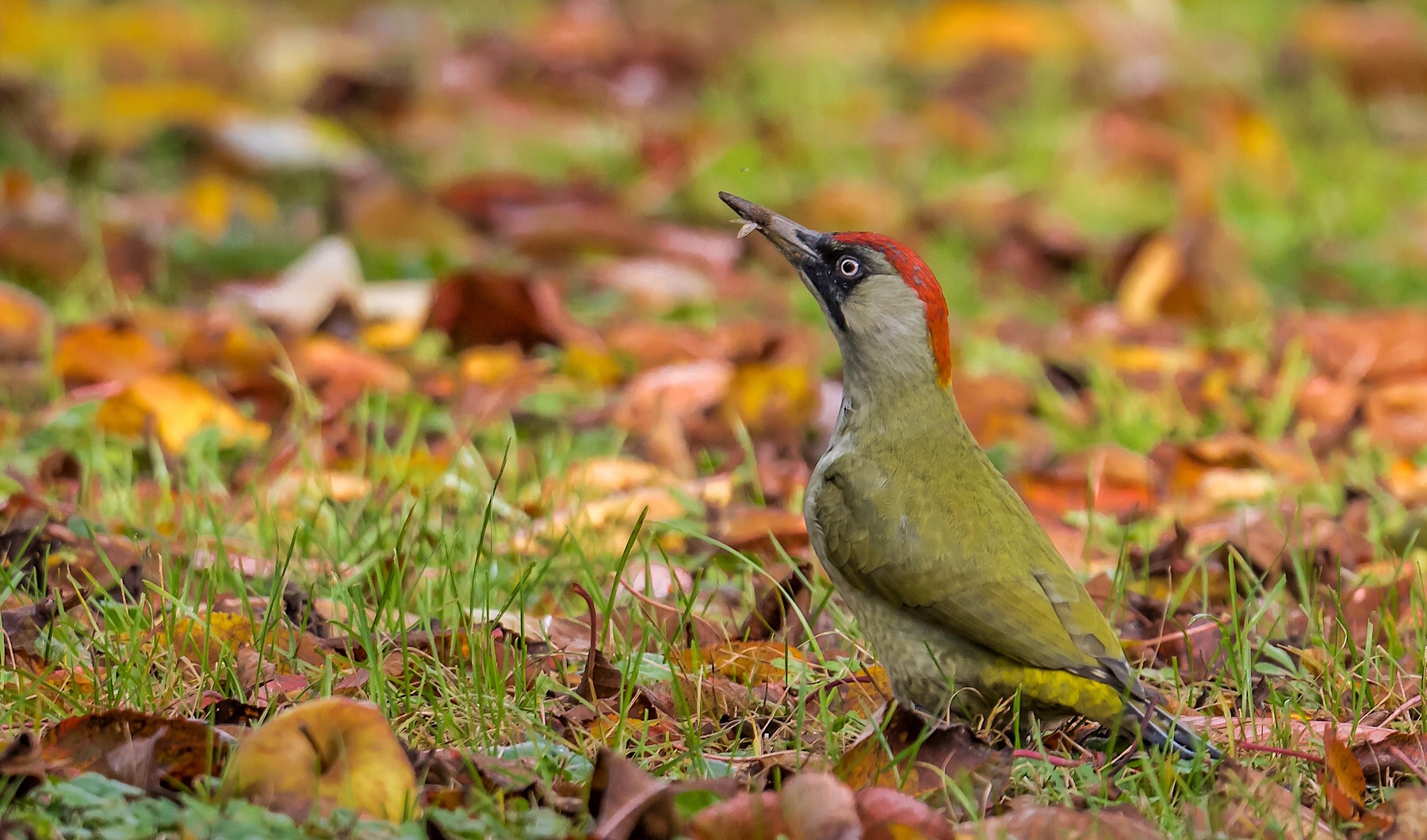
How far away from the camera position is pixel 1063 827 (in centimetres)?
245

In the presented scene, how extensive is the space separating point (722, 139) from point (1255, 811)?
18.9 feet

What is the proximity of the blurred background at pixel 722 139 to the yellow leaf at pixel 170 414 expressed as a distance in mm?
1120

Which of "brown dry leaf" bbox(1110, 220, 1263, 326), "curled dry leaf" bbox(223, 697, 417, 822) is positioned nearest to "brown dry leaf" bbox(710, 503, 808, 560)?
"curled dry leaf" bbox(223, 697, 417, 822)

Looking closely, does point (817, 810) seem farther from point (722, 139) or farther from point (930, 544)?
point (722, 139)

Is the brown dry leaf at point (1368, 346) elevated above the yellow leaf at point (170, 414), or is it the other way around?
the yellow leaf at point (170, 414)

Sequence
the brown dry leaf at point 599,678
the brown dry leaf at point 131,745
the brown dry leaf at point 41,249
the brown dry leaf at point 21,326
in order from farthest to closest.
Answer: the brown dry leaf at point 41,249
the brown dry leaf at point 21,326
the brown dry leaf at point 599,678
the brown dry leaf at point 131,745

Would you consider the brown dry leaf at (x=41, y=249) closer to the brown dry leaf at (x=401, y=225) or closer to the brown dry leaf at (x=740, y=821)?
the brown dry leaf at (x=401, y=225)

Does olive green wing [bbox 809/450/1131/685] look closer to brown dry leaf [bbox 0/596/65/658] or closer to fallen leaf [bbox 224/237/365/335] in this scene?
brown dry leaf [bbox 0/596/65/658]

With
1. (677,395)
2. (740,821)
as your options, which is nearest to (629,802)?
(740,821)

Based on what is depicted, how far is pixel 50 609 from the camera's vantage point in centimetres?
320

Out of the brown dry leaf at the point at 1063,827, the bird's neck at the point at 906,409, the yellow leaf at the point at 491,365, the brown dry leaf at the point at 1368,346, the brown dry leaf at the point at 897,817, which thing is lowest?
the brown dry leaf at the point at 1368,346

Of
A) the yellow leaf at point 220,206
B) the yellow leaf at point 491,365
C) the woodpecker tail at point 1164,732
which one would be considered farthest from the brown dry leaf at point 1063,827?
the yellow leaf at point 220,206

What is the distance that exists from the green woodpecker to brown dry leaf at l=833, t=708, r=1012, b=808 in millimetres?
239

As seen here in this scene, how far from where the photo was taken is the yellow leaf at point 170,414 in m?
4.49
